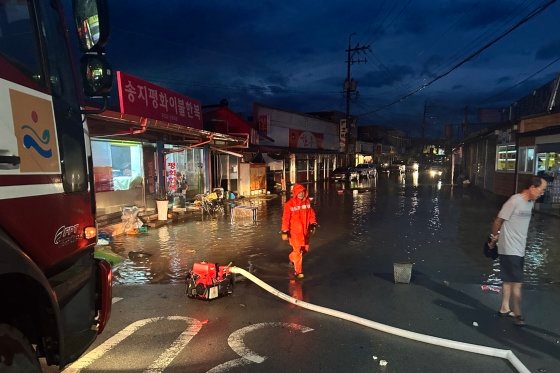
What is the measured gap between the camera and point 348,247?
9.86 metres

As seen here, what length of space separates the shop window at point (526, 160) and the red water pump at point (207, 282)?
54.4ft

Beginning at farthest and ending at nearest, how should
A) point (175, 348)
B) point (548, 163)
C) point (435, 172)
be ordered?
1. point (435, 172)
2. point (548, 163)
3. point (175, 348)

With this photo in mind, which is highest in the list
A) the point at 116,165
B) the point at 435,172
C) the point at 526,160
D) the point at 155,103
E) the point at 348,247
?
the point at 155,103

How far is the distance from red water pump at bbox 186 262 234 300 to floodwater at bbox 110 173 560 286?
1.12 m

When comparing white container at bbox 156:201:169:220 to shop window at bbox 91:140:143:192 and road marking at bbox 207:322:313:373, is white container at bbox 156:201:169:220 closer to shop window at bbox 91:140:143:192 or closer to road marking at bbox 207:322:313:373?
shop window at bbox 91:140:143:192

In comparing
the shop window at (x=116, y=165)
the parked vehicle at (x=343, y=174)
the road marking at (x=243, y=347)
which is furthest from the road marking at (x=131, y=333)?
the parked vehicle at (x=343, y=174)

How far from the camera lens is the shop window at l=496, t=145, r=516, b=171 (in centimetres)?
2044

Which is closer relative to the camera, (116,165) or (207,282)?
(207,282)

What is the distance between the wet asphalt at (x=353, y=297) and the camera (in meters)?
4.25

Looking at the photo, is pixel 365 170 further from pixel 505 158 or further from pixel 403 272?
pixel 403 272

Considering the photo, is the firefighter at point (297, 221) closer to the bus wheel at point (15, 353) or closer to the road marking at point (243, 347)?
the road marking at point (243, 347)

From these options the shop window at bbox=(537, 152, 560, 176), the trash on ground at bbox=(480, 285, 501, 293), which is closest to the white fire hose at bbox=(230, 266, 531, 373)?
the trash on ground at bbox=(480, 285, 501, 293)

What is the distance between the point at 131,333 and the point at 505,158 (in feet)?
71.7

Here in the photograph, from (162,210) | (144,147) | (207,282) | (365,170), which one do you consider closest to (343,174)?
(365,170)
